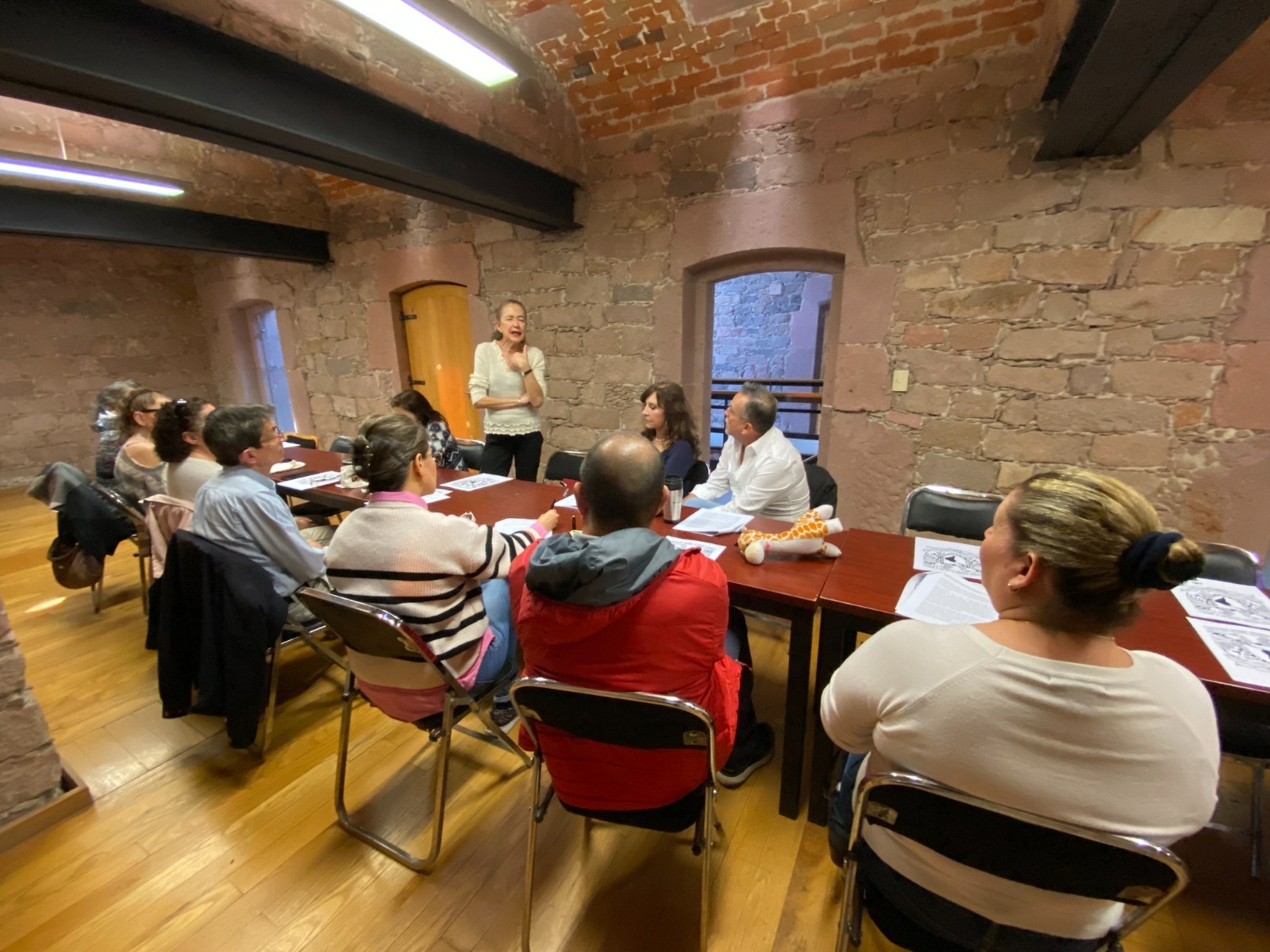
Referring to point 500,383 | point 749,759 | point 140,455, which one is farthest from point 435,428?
point 749,759

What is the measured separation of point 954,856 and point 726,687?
20.7 inches

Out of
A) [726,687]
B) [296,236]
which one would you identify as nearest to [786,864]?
[726,687]

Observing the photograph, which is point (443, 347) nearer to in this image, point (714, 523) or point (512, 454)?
point (512, 454)

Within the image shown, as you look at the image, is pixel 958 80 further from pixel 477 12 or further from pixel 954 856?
pixel 954 856

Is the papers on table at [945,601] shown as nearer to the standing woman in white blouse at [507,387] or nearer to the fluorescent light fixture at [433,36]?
the fluorescent light fixture at [433,36]

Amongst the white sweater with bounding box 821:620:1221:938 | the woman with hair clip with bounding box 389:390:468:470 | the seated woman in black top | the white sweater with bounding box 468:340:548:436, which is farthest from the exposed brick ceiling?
the white sweater with bounding box 821:620:1221:938

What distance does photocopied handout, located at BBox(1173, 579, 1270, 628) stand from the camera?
132 centimetres

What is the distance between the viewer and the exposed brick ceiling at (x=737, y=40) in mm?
2443

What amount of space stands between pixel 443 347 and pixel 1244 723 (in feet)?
17.2

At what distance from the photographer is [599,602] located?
1.00 m

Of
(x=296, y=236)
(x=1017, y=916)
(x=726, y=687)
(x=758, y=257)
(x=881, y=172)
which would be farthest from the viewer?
(x=296, y=236)

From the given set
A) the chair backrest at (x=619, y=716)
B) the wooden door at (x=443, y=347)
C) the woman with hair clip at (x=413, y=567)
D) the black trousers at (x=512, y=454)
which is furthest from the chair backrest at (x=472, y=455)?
the chair backrest at (x=619, y=716)

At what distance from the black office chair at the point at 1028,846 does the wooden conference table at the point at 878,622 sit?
0.55 meters

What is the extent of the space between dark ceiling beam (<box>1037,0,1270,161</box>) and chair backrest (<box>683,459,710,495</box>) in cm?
203
